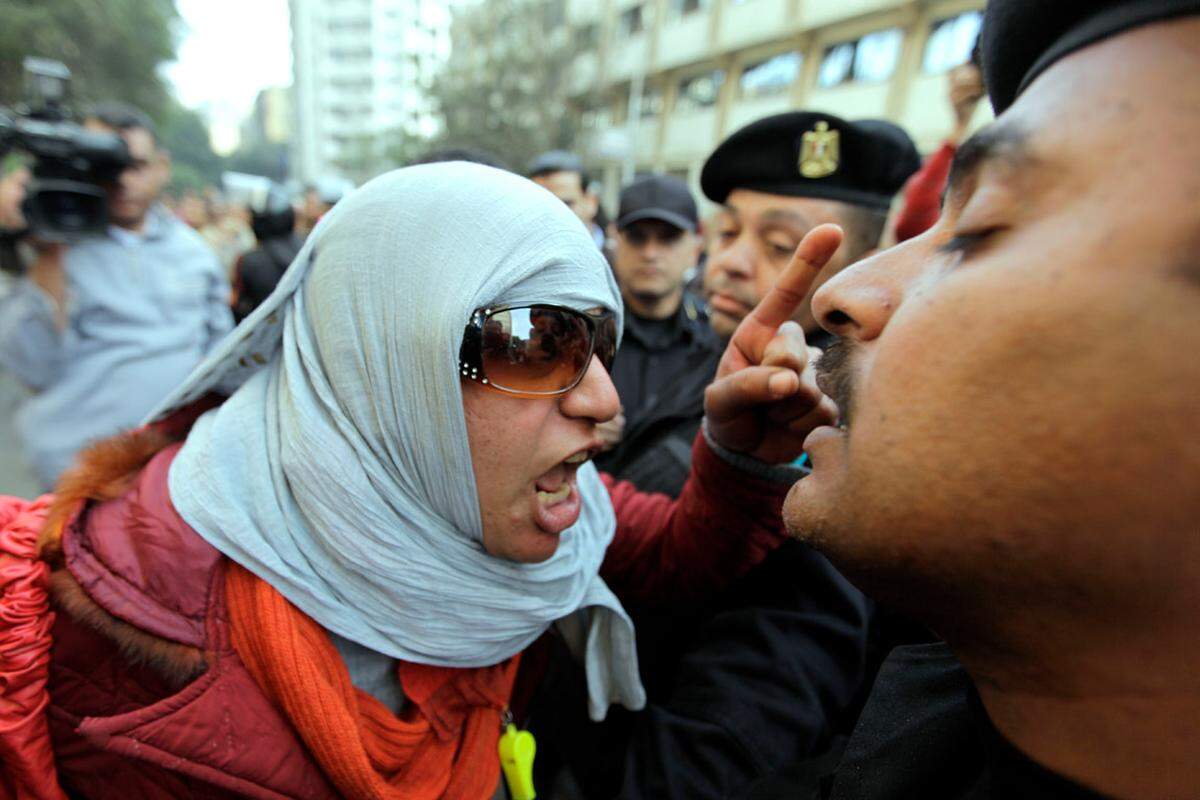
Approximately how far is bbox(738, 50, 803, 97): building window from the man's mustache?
20819mm

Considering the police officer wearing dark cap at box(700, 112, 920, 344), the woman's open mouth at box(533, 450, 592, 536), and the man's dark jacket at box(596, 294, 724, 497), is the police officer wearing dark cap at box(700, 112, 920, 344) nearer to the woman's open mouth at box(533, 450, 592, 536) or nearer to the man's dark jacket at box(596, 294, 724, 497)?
the man's dark jacket at box(596, 294, 724, 497)

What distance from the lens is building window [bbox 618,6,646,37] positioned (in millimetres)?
24672

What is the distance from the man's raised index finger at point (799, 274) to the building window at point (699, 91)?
22.9m

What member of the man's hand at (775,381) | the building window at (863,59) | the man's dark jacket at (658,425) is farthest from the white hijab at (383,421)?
the building window at (863,59)

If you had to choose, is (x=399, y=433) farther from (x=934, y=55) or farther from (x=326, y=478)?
(x=934, y=55)

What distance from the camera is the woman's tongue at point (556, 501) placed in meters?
1.27

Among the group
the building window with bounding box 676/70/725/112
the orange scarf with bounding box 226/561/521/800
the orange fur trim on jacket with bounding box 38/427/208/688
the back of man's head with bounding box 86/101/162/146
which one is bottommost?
the orange scarf with bounding box 226/561/521/800

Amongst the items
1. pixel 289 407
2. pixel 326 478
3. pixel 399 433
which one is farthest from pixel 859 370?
pixel 289 407

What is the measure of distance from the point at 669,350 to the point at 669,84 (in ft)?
79.0

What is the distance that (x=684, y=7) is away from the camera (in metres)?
22.3

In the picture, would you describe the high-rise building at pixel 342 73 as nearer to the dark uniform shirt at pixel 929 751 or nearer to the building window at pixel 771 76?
the building window at pixel 771 76

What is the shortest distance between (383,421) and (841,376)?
83 centimetres

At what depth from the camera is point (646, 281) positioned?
349cm

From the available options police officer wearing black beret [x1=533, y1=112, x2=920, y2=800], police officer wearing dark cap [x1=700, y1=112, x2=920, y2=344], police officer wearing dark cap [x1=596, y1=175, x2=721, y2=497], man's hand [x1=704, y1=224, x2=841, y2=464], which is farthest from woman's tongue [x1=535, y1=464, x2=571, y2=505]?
police officer wearing dark cap [x1=596, y1=175, x2=721, y2=497]
